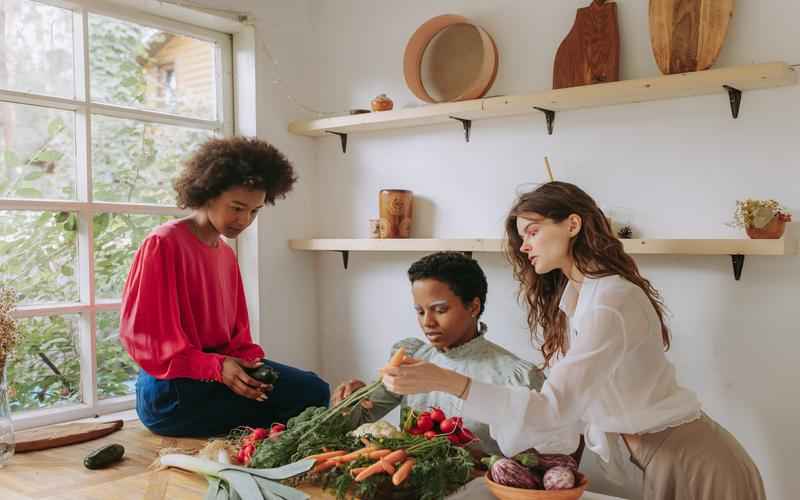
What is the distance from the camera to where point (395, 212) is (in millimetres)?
2980

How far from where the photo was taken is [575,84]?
2.55m

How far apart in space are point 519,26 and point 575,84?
14.7 inches

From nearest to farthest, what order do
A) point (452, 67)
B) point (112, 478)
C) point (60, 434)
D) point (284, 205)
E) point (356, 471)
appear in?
point (356, 471) < point (112, 478) < point (60, 434) < point (452, 67) < point (284, 205)

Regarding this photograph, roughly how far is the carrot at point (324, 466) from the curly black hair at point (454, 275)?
684mm

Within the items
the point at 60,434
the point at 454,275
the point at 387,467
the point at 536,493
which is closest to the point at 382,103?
the point at 454,275

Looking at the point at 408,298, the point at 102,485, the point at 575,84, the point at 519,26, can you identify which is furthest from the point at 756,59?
the point at 102,485

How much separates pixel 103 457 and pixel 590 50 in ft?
6.43

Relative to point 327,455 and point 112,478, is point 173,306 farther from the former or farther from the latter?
point 327,455

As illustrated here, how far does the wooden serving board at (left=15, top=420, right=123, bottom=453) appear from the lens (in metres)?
2.32

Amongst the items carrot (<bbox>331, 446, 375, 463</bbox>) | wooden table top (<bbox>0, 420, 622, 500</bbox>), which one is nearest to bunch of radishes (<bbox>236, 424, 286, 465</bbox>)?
wooden table top (<bbox>0, 420, 622, 500</bbox>)

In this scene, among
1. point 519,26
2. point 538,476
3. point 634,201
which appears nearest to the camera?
point 538,476

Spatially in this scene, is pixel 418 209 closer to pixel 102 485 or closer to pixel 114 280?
pixel 114 280

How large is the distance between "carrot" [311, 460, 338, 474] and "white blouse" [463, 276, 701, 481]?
312 millimetres

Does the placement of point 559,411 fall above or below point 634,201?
below
